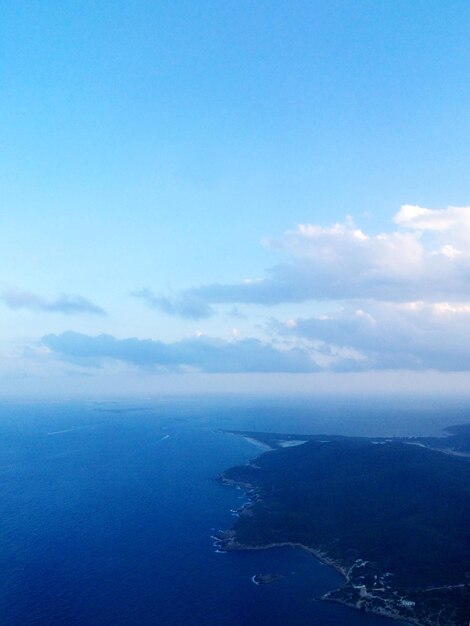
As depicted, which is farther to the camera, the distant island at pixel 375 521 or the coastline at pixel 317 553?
the distant island at pixel 375 521

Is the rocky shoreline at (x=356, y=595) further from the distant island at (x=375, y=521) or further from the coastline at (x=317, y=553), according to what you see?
the distant island at (x=375, y=521)

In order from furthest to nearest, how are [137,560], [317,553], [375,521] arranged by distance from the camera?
1. [375,521]
2. [317,553]
3. [137,560]

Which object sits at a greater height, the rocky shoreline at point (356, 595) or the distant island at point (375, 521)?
the distant island at point (375, 521)

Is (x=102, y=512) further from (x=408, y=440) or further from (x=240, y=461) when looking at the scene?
(x=408, y=440)

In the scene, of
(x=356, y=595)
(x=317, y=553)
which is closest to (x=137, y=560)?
(x=317, y=553)

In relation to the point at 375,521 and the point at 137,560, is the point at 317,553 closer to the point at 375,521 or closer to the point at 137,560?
the point at 375,521

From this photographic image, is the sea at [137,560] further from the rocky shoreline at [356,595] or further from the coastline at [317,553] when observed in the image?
the rocky shoreline at [356,595]

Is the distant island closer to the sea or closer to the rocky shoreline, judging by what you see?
the rocky shoreline

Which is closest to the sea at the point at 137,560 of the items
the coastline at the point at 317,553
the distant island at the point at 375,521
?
the coastline at the point at 317,553

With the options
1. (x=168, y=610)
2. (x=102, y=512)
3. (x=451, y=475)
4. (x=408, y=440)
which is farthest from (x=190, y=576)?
(x=408, y=440)
